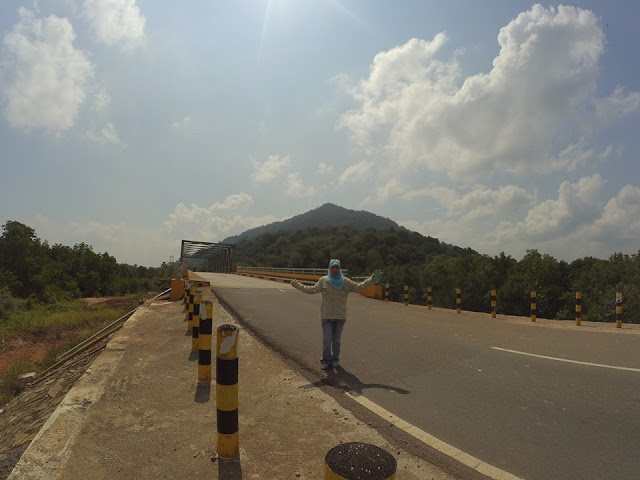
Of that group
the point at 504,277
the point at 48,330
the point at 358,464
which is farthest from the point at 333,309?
the point at 504,277

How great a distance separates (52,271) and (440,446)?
51402mm

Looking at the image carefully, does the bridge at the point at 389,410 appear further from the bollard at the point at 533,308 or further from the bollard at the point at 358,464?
the bollard at the point at 533,308

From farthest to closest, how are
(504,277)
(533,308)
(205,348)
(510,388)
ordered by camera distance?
(504,277)
(533,308)
(205,348)
(510,388)

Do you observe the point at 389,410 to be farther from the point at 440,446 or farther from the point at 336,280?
the point at 336,280

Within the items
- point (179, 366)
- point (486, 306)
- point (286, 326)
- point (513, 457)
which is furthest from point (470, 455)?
point (486, 306)

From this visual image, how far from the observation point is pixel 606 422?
3924mm

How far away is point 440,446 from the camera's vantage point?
348cm

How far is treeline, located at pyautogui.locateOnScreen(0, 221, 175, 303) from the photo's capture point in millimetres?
38375

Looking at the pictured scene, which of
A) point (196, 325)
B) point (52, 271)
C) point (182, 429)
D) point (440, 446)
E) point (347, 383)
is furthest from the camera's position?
point (52, 271)

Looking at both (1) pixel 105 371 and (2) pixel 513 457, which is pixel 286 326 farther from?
(2) pixel 513 457

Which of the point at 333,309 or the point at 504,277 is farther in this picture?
the point at 504,277

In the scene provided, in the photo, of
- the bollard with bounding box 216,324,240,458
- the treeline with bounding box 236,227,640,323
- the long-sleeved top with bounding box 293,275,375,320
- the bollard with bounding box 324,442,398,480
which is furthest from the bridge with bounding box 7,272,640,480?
the treeline with bounding box 236,227,640,323

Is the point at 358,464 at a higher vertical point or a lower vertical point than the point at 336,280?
lower

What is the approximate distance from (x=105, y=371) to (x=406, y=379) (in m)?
4.29
